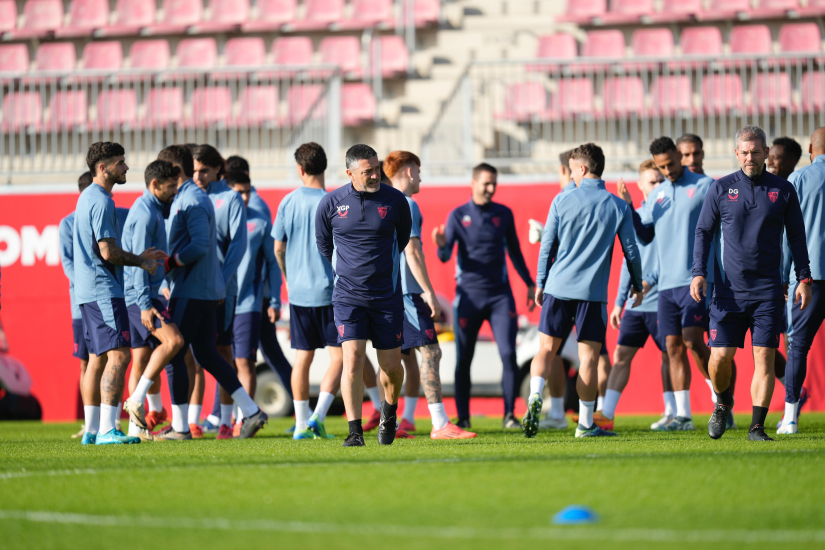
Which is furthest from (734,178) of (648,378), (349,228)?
(648,378)

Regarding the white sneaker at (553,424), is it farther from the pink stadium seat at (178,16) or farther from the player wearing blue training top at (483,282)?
the pink stadium seat at (178,16)

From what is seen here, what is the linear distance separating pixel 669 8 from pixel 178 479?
14951mm

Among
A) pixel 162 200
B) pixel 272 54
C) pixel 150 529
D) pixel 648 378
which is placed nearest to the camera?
pixel 150 529

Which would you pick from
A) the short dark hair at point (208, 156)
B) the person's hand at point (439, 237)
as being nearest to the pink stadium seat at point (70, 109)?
the short dark hair at point (208, 156)

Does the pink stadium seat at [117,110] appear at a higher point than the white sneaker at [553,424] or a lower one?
higher

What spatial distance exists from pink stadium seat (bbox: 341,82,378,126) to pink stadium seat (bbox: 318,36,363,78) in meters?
0.73

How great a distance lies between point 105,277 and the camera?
714 cm

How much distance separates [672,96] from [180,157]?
7.90 metres

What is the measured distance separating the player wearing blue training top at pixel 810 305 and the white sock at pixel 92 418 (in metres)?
5.24

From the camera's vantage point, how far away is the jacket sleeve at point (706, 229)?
6.50 m

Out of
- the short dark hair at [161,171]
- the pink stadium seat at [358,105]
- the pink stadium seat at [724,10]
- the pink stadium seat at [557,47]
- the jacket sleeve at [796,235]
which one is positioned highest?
the pink stadium seat at [724,10]

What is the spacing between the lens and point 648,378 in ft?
38.8

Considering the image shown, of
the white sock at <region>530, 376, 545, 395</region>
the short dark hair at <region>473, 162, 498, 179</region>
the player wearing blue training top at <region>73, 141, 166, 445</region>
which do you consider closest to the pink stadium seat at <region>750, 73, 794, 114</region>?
the short dark hair at <region>473, 162, 498, 179</region>

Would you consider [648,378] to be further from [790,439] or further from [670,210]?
[790,439]
